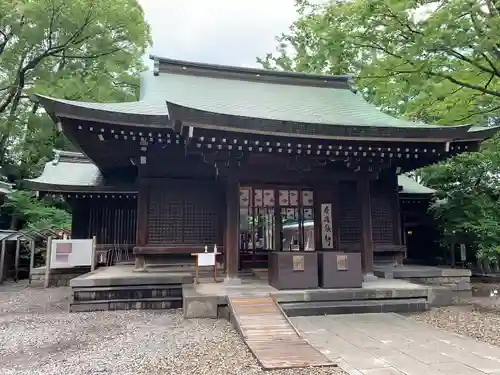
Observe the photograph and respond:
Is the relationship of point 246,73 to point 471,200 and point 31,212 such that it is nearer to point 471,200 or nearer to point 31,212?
point 471,200

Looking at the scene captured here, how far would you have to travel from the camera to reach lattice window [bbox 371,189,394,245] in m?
9.58

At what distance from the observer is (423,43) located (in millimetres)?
7555

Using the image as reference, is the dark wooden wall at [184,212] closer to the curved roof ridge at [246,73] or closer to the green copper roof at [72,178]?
the green copper roof at [72,178]

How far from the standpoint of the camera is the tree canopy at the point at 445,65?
7504mm

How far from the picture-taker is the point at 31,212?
14406 millimetres

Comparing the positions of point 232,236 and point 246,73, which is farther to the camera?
point 246,73

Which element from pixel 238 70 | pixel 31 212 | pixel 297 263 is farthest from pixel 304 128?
pixel 31 212

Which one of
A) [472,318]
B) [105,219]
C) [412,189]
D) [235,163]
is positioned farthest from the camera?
[412,189]

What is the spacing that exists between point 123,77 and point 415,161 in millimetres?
→ 14565

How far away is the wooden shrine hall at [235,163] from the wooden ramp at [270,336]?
1.55 meters

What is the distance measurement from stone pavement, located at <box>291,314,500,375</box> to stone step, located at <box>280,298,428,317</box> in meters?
0.22

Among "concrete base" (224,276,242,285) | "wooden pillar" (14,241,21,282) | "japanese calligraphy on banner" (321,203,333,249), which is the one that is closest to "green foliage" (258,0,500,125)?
"japanese calligraphy on banner" (321,203,333,249)

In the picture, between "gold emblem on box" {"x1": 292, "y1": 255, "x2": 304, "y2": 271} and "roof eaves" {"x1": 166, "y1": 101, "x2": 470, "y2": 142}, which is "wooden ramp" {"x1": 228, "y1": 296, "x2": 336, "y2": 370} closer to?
"gold emblem on box" {"x1": 292, "y1": 255, "x2": 304, "y2": 271}

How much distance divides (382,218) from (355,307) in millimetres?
3991
